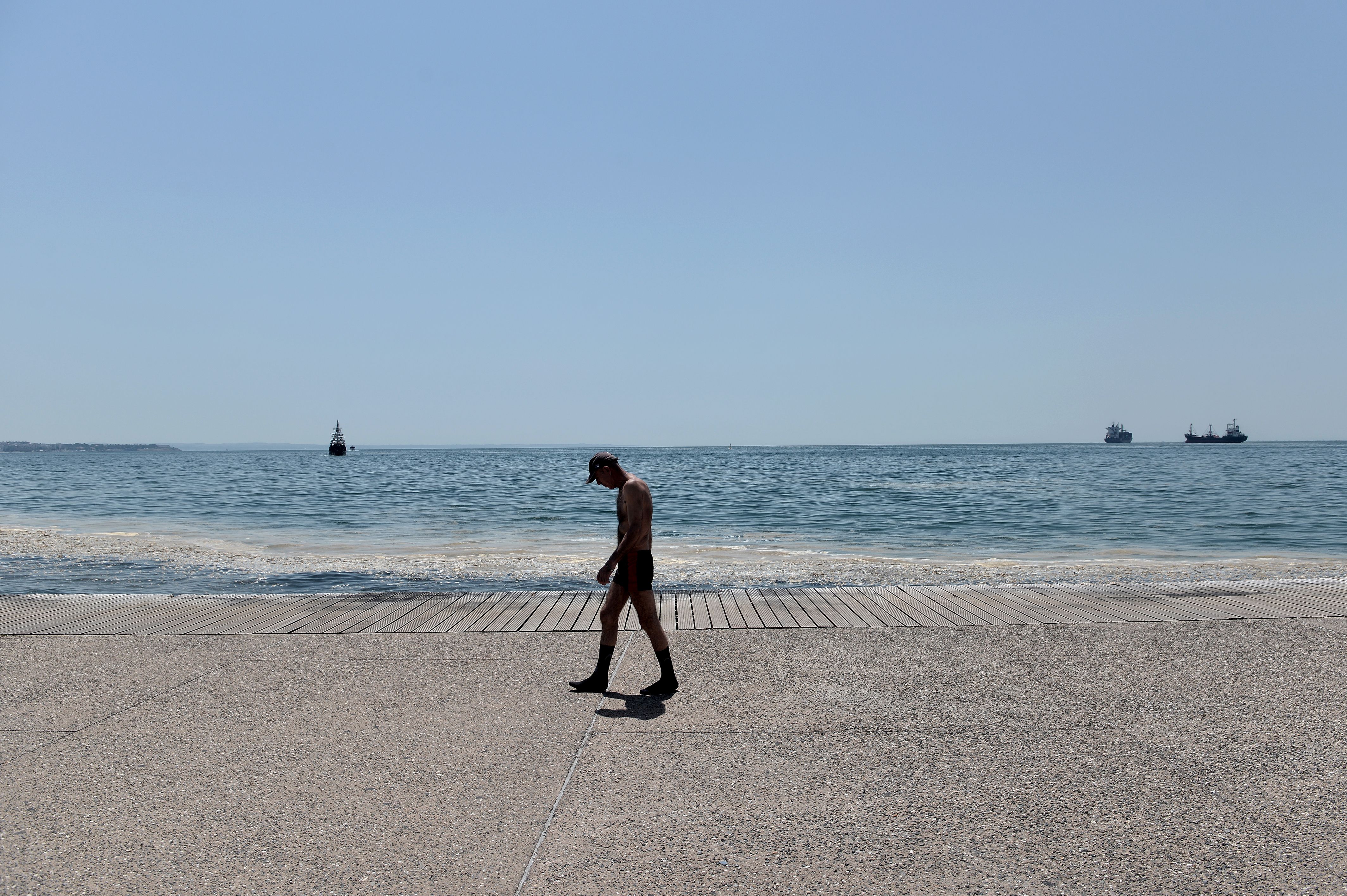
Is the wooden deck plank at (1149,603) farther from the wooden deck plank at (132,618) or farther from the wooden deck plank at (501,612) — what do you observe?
the wooden deck plank at (132,618)

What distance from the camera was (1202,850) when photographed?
3.24 metres

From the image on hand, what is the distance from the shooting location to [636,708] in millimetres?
5109

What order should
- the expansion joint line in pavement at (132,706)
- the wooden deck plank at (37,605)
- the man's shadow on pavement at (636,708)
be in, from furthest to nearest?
the wooden deck plank at (37,605), the man's shadow on pavement at (636,708), the expansion joint line in pavement at (132,706)

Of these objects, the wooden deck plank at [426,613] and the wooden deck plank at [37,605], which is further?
the wooden deck plank at [37,605]

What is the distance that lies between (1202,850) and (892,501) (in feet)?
91.2

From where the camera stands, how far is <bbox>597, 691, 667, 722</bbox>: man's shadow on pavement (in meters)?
4.95

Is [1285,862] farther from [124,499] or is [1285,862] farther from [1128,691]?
[124,499]

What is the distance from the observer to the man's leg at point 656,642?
537 centimetres

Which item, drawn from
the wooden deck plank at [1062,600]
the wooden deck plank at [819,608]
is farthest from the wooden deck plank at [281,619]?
the wooden deck plank at [1062,600]

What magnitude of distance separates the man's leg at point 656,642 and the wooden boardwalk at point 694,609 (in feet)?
6.75

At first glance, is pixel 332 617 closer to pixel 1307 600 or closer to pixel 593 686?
pixel 593 686

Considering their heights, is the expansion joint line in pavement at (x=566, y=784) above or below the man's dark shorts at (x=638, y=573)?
below

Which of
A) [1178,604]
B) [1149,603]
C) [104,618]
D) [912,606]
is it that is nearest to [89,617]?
[104,618]

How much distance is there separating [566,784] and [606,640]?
5.37 feet
